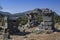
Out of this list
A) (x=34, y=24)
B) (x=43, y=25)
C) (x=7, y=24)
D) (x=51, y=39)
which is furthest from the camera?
(x=34, y=24)

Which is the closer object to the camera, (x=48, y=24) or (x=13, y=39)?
(x=13, y=39)

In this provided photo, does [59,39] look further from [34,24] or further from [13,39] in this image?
[34,24]

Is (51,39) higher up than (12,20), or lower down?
lower down

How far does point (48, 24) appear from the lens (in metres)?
22.8

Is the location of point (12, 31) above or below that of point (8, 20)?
below

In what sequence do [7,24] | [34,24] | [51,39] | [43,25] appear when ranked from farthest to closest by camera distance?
[34,24] → [43,25] → [7,24] → [51,39]

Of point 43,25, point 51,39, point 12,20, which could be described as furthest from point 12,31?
point 51,39

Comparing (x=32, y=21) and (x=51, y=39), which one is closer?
(x=51, y=39)

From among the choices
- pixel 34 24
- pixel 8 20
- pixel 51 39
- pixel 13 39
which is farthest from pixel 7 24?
pixel 34 24

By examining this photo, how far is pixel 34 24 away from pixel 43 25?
7.72 m

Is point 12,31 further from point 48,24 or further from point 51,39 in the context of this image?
point 51,39

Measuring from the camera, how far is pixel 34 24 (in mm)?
30703

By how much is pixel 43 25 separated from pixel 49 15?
1.51 metres

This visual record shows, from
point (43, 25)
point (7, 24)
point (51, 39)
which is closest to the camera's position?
point (51, 39)
